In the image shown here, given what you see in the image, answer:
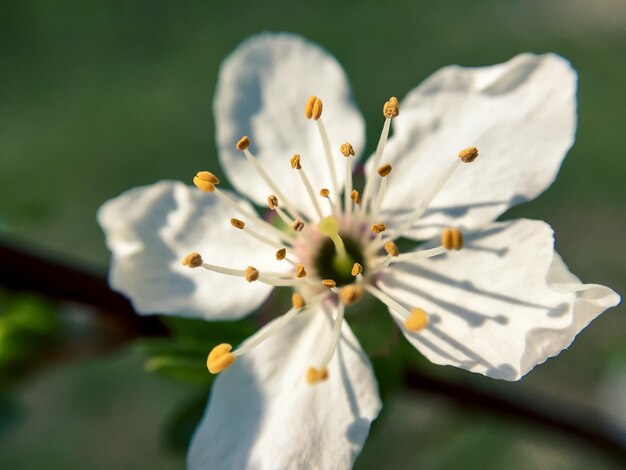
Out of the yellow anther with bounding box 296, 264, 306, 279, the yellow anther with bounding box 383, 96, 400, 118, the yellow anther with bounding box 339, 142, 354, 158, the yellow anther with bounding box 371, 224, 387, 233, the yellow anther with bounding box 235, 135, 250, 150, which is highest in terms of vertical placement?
the yellow anther with bounding box 383, 96, 400, 118

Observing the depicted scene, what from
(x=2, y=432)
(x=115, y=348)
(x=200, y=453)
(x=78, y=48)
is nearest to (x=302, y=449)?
(x=200, y=453)

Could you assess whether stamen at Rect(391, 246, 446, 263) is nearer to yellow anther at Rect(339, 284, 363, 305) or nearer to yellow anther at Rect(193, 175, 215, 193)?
yellow anther at Rect(339, 284, 363, 305)

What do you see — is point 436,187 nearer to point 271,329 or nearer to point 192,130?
point 271,329

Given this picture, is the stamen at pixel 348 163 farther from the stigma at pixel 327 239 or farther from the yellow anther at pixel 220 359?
the yellow anther at pixel 220 359

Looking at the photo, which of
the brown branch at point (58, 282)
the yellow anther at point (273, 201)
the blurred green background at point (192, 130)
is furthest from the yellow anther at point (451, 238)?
the blurred green background at point (192, 130)

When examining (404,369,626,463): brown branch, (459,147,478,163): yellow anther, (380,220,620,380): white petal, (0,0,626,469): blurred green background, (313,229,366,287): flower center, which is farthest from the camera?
(0,0,626,469): blurred green background

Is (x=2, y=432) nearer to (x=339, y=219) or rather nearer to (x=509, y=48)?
(x=339, y=219)

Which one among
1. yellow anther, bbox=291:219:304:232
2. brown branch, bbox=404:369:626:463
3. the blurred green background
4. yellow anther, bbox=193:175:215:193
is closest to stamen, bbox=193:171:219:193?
yellow anther, bbox=193:175:215:193
